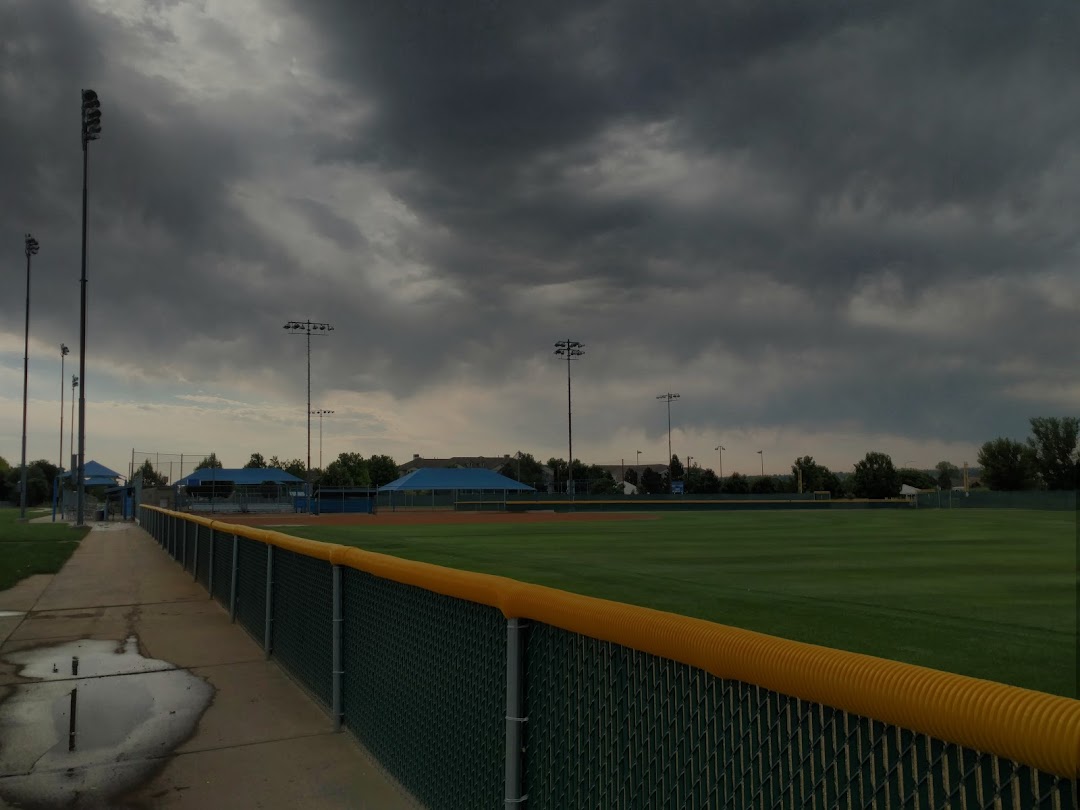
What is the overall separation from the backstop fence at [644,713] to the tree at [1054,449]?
74861 mm

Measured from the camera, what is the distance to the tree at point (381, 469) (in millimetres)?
156350

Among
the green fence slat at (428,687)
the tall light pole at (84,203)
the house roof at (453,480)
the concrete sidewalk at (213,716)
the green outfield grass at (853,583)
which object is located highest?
the tall light pole at (84,203)

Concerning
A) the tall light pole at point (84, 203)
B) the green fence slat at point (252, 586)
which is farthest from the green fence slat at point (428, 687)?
the tall light pole at point (84, 203)

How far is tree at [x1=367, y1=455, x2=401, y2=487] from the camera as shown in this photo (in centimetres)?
15635

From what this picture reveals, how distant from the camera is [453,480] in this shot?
269 feet

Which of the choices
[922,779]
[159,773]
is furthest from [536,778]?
[159,773]

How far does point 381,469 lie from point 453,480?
3044 inches

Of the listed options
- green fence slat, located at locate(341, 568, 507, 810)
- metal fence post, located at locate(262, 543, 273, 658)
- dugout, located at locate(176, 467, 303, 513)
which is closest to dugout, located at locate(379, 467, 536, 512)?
dugout, located at locate(176, 467, 303, 513)

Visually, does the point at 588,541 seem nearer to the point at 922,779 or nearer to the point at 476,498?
the point at 922,779

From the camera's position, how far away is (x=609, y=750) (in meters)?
3.23

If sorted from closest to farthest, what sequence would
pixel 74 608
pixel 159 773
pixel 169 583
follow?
1. pixel 159 773
2. pixel 74 608
3. pixel 169 583

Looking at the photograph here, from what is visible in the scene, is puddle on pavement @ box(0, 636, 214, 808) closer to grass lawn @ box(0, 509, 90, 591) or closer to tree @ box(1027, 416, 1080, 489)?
grass lawn @ box(0, 509, 90, 591)

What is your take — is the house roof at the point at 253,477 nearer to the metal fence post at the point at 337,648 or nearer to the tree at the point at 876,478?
the metal fence post at the point at 337,648

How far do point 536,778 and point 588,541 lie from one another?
23698mm
